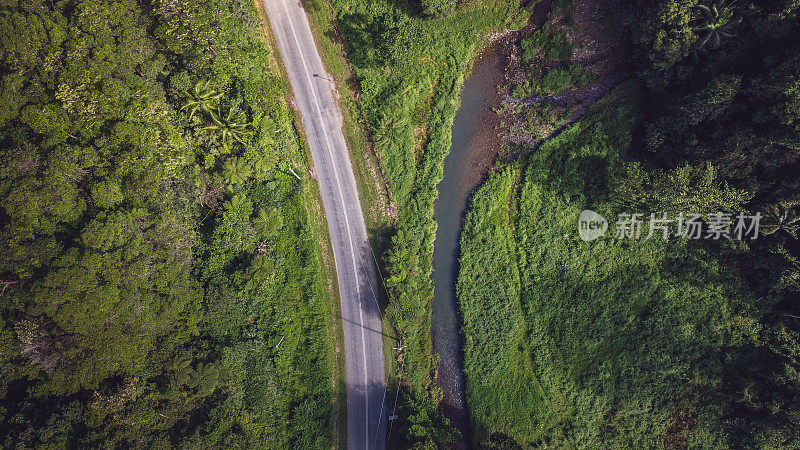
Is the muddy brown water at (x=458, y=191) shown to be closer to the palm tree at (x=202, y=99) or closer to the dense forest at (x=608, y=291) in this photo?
the dense forest at (x=608, y=291)

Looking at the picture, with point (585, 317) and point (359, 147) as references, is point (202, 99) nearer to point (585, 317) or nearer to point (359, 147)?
point (359, 147)

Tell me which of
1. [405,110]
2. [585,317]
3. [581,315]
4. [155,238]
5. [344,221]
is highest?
[405,110]

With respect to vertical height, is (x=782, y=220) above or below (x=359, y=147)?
below

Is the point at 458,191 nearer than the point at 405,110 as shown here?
No

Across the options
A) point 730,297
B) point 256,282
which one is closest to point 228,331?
point 256,282

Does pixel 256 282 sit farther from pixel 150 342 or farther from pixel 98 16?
pixel 98 16

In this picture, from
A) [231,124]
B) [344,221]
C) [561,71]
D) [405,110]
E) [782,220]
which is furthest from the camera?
[561,71]

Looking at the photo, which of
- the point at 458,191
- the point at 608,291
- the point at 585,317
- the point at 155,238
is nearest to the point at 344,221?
the point at 458,191
